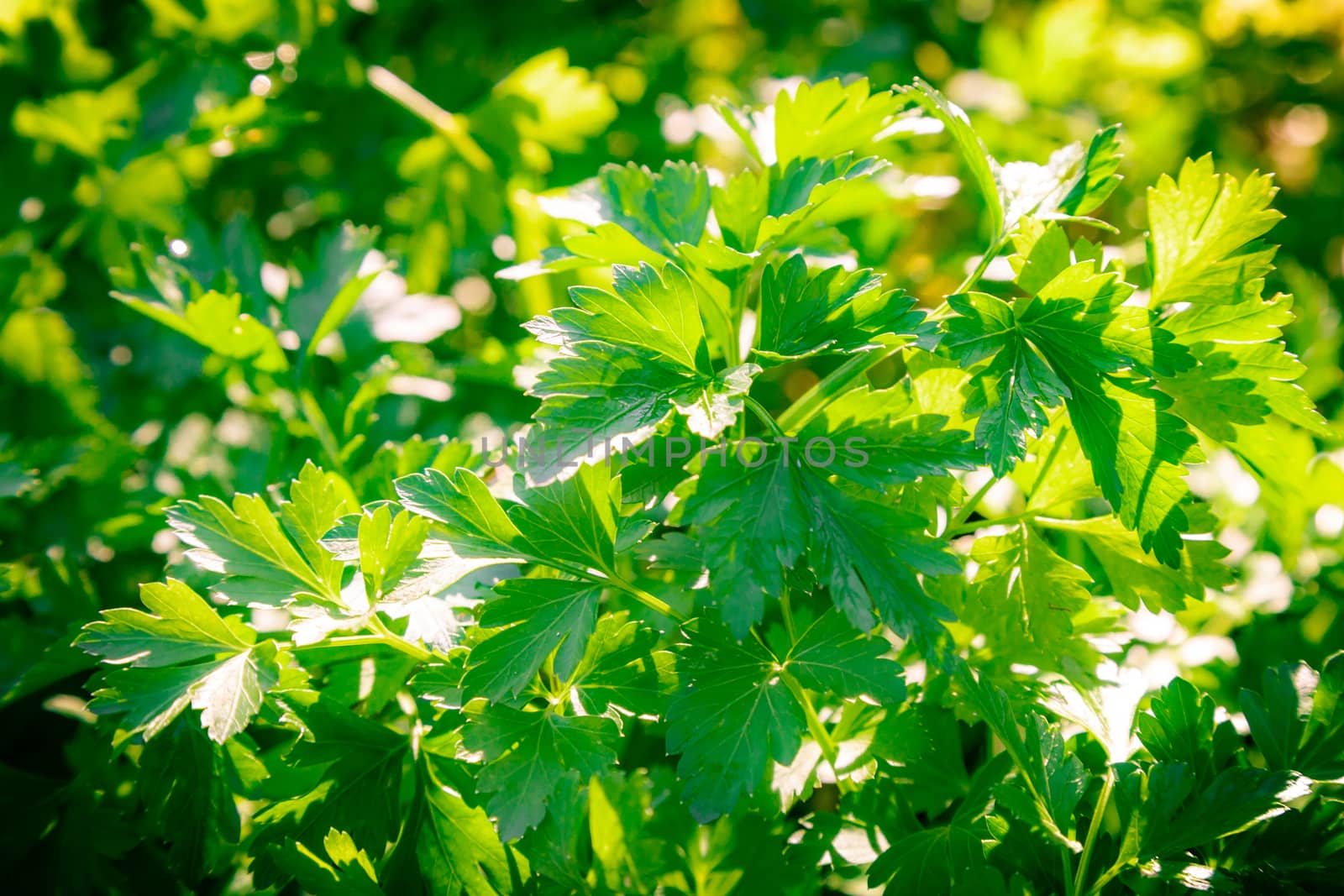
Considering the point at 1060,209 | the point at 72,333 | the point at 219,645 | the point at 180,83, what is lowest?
the point at 72,333

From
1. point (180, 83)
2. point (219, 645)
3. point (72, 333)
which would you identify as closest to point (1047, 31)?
point (180, 83)

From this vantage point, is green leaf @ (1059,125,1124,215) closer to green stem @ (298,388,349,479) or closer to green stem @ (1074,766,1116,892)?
green stem @ (1074,766,1116,892)

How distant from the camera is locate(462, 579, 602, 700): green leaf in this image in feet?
1.96

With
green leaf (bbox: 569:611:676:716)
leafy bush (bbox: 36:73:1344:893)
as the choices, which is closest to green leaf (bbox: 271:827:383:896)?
leafy bush (bbox: 36:73:1344:893)

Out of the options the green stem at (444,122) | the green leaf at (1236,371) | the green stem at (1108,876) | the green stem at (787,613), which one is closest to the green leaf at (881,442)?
the green stem at (787,613)

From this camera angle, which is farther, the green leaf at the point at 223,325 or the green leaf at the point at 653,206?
the green leaf at the point at 223,325

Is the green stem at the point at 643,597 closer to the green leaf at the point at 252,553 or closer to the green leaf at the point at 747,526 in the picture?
the green leaf at the point at 747,526

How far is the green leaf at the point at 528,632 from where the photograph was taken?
597 mm

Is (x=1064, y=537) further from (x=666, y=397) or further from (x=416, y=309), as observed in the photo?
(x=416, y=309)

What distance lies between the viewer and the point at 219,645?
66cm

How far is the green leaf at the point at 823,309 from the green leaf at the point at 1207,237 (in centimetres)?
25

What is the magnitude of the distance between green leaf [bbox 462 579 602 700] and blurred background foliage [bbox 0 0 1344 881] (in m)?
0.30

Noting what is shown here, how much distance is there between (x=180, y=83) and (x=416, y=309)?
63cm

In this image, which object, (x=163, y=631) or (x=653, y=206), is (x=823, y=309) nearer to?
(x=653, y=206)
